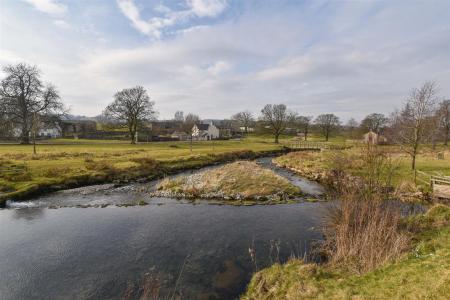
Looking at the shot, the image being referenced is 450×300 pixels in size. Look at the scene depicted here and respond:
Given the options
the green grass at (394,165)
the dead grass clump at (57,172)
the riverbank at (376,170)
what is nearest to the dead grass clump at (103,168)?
the dead grass clump at (57,172)

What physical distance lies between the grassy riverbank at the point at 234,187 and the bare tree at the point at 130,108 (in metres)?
47.7

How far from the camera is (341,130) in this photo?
11131 cm

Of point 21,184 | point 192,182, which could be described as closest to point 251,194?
point 192,182

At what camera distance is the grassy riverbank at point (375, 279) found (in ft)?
21.7

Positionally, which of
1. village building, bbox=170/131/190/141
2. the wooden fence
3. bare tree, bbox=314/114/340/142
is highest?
bare tree, bbox=314/114/340/142

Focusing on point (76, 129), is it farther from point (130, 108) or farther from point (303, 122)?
point (303, 122)

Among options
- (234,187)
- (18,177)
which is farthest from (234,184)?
(18,177)

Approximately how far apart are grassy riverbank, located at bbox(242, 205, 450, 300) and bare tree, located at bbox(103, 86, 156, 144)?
218 feet

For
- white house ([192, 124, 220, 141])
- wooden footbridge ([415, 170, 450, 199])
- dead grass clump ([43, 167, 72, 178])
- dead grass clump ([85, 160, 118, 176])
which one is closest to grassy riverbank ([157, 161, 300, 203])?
dead grass clump ([85, 160, 118, 176])

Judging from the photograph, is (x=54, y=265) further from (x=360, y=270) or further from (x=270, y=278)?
(x=360, y=270)

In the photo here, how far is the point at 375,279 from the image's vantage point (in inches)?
308

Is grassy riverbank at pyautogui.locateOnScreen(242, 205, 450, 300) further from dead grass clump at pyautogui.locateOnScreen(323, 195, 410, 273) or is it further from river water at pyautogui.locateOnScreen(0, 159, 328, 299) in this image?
river water at pyautogui.locateOnScreen(0, 159, 328, 299)

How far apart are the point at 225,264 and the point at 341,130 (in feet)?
370

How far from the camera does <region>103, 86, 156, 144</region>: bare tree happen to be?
6881 centimetres
